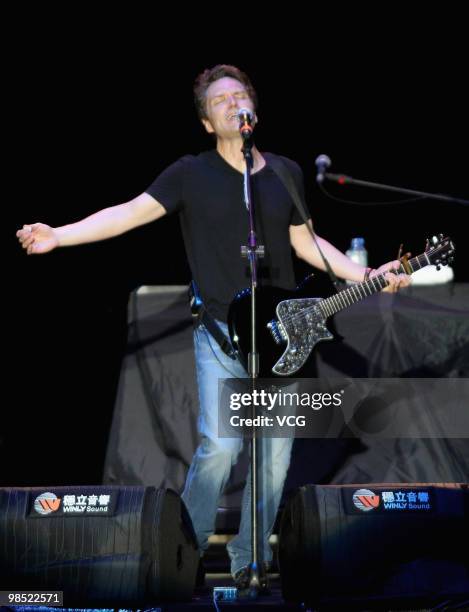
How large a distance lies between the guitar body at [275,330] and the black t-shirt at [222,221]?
0.09 meters

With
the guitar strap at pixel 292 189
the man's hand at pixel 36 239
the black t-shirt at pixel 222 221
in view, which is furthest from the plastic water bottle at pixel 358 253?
the man's hand at pixel 36 239

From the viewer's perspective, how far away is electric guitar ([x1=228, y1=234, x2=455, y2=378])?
10.9ft

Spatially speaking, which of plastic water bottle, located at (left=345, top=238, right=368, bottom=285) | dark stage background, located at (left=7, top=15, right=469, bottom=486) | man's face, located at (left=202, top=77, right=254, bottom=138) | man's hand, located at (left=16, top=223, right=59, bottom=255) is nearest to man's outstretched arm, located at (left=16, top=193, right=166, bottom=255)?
man's hand, located at (left=16, top=223, right=59, bottom=255)

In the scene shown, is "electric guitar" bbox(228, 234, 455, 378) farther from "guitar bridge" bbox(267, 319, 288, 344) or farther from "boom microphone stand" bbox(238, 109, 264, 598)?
"boom microphone stand" bbox(238, 109, 264, 598)

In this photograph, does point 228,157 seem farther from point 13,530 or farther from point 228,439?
point 13,530

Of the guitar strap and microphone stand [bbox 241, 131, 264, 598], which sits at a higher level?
the guitar strap

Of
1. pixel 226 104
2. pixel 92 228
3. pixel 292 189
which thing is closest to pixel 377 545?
pixel 292 189

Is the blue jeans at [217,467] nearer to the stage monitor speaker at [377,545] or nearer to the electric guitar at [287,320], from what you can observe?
the electric guitar at [287,320]

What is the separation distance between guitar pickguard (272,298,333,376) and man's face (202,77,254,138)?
79cm

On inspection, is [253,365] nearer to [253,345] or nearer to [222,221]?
[253,345]

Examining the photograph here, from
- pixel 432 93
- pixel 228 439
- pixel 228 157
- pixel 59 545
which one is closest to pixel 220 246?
pixel 228 157

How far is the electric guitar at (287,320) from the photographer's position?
130 inches

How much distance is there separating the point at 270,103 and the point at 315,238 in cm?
196

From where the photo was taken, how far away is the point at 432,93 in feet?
17.4
